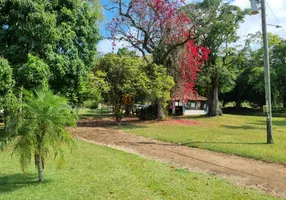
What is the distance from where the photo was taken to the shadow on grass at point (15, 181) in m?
5.20

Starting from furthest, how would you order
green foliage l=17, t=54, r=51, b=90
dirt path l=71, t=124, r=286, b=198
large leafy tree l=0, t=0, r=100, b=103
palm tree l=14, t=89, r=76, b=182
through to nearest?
large leafy tree l=0, t=0, r=100, b=103 < green foliage l=17, t=54, r=51, b=90 < dirt path l=71, t=124, r=286, b=198 < palm tree l=14, t=89, r=76, b=182

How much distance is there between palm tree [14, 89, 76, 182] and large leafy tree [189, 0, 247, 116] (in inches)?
797

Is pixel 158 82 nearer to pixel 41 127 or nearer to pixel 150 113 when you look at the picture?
pixel 150 113

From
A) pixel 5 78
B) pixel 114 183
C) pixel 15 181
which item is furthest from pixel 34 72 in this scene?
pixel 114 183

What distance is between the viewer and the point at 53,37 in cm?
1145

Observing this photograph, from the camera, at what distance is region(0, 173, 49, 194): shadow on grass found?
205 inches

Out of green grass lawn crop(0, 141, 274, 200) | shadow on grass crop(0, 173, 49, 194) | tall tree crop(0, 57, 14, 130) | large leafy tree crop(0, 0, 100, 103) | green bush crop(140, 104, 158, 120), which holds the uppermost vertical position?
large leafy tree crop(0, 0, 100, 103)

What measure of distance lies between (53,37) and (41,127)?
7500 millimetres

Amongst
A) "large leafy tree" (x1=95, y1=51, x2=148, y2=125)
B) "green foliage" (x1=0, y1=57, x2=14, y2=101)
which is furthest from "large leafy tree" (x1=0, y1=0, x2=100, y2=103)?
"large leafy tree" (x1=95, y1=51, x2=148, y2=125)

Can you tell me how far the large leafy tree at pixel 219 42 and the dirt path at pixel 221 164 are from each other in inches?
626

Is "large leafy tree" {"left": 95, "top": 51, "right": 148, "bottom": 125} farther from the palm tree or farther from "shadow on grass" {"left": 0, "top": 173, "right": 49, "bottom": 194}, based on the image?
the palm tree

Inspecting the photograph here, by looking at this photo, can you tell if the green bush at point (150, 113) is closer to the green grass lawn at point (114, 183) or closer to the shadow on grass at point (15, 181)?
the green grass lawn at point (114, 183)

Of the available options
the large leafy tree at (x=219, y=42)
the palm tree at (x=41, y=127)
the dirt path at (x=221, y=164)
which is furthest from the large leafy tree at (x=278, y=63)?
the palm tree at (x=41, y=127)

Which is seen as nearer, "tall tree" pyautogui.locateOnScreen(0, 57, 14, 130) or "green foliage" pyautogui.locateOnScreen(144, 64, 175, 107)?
"tall tree" pyautogui.locateOnScreen(0, 57, 14, 130)
